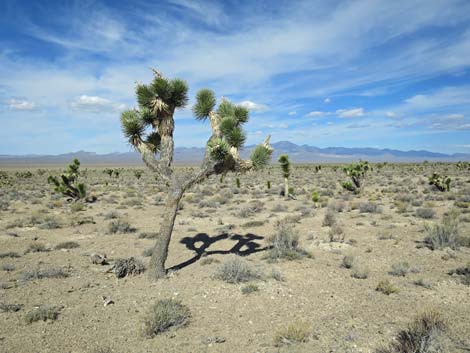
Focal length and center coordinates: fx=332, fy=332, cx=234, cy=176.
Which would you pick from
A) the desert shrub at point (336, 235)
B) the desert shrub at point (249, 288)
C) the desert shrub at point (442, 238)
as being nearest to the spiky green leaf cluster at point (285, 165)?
the desert shrub at point (336, 235)

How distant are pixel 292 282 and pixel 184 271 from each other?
8.88 ft

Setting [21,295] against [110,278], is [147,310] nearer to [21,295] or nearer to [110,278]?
[110,278]

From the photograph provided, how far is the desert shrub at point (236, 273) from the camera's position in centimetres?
747

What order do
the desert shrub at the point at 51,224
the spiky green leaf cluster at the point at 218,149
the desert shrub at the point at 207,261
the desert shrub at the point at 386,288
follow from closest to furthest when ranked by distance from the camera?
the desert shrub at the point at 386,288, the spiky green leaf cluster at the point at 218,149, the desert shrub at the point at 207,261, the desert shrub at the point at 51,224

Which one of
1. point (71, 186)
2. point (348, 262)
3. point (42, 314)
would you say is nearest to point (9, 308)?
point (42, 314)

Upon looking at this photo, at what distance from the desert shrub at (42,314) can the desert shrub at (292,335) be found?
3.78 metres

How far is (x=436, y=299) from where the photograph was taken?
638 centimetres

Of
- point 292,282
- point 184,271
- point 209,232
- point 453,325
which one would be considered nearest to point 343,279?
point 292,282

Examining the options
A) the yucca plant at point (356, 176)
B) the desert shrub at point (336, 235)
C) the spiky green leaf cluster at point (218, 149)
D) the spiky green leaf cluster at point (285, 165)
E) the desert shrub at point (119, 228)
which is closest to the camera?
the spiky green leaf cluster at point (218, 149)

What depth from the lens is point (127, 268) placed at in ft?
26.0

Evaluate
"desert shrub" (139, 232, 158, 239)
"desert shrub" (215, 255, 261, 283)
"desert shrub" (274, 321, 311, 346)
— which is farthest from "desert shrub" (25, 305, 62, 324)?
"desert shrub" (139, 232, 158, 239)

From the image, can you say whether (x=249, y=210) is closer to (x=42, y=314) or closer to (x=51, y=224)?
(x=51, y=224)

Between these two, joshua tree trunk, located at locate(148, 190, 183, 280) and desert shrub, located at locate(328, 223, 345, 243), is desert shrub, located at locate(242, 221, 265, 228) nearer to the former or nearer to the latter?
desert shrub, located at locate(328, 223, 345, 243)

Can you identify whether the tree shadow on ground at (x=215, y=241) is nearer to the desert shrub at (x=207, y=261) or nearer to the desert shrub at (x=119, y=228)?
the desert shrub at (x=207, y=261)
